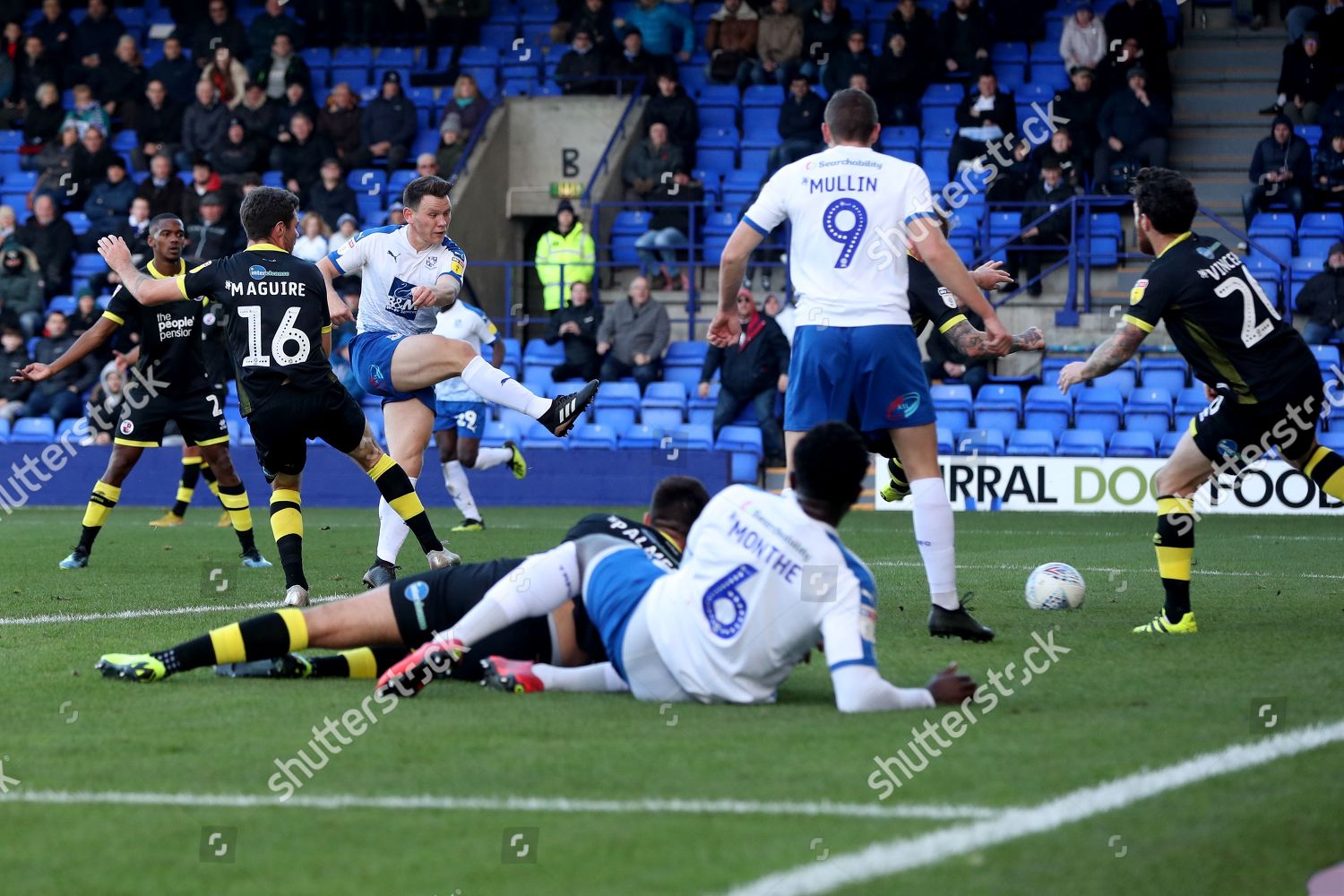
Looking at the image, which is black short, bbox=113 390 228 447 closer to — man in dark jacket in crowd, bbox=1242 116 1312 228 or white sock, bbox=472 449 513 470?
white sock, bbox=472 449 513 470

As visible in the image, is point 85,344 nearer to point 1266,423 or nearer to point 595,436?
point 1266,423

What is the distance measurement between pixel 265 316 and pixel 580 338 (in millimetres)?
12181

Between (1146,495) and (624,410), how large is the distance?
19.9 feet

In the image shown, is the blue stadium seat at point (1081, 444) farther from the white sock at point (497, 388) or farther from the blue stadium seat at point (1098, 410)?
the white sock at point (497, 388)

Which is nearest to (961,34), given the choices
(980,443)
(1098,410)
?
(1098,410)

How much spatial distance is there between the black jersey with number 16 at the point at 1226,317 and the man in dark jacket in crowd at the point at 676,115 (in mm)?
15105

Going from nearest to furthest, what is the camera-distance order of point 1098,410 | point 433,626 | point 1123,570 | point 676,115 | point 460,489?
point 433,626 → point 1123,570 → point 460,489 → point 1098,410 → point 676,115

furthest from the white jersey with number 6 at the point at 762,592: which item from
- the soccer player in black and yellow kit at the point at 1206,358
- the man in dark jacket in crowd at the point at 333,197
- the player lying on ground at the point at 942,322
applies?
the man in dark jacket in crowd at the point at 333,197

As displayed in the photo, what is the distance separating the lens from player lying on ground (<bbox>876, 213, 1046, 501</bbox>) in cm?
812

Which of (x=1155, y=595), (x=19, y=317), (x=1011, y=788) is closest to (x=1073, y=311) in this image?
(x=1155, y=595)

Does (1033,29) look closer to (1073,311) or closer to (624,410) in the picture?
(1073,311)

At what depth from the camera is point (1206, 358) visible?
794cm

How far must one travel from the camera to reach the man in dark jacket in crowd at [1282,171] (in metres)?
20.1

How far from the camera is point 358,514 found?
19047mm
